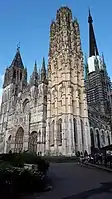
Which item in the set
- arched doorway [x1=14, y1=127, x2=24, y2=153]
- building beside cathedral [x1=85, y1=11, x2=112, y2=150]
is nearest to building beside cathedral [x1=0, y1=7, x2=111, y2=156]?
arched doorway [x1=14, y1=127, x2=24, y2=153]

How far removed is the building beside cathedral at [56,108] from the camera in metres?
31.7

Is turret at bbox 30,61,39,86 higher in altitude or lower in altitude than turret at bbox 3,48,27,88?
lower

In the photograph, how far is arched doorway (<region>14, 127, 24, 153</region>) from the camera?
39.4 m

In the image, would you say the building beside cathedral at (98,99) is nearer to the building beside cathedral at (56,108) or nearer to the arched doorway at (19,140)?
the building beside cathedral at (56,108)

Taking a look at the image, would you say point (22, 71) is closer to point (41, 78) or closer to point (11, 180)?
point (41, 78)

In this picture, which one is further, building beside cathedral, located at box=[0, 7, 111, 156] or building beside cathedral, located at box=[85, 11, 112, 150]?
building beside cathedral, located at box=[85, 11, 112, 150]

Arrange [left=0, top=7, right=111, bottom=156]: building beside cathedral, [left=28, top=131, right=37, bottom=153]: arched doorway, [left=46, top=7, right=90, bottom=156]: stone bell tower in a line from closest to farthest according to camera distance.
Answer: [left=46, top=7, right=90, bottom=156]: stone bell tower
[left=0, top=7, right=111, bottom=156]: building beside cathedral
[left=28, top=131, right=37, bottom=153]: arched doorway

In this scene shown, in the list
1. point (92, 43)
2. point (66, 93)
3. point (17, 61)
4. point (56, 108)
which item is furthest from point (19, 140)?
point (92, 43)

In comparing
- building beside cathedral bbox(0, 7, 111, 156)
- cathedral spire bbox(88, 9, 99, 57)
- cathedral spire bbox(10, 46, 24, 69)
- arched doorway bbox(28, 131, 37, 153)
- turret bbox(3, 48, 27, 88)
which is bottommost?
arched doorway bbox(28, 131, 37, 153)

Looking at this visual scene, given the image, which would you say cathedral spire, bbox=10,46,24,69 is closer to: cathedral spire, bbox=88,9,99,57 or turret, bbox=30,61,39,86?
turret, bbox=30,61,39,86

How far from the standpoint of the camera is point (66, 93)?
33625mm

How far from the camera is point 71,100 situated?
33219 millimetres

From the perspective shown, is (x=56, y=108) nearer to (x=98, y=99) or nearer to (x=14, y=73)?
(x=14, y=73)

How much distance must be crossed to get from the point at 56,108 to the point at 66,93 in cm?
368
